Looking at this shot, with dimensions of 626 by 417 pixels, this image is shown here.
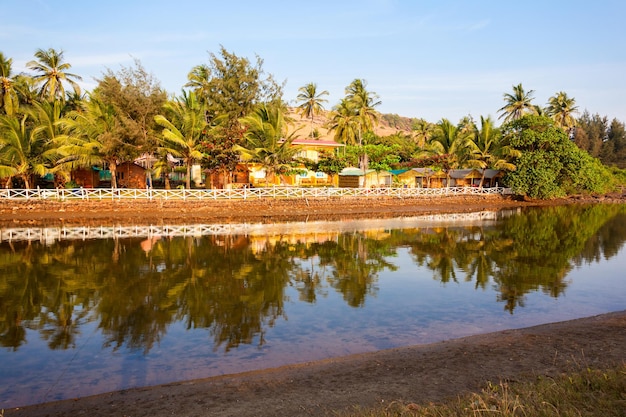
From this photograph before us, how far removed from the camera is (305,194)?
3622cm

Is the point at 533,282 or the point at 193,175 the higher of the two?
the point at 193,175

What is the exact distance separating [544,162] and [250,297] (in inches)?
1601

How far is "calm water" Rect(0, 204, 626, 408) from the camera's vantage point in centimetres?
830

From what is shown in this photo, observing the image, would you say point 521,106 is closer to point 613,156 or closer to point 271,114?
point 613,156

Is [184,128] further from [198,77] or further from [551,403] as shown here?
[551,403]

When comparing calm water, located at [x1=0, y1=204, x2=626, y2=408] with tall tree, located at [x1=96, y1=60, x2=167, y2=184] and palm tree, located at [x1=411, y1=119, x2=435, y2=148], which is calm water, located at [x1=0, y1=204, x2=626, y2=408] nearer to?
tall tree, located at [x1=96, y1=60, x2=167, y2=184]

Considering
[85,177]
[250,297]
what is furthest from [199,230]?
[85,177]

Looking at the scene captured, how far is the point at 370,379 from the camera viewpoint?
7.03 m

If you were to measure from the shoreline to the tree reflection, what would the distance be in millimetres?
2002

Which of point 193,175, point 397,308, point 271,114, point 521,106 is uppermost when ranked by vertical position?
point 521,106

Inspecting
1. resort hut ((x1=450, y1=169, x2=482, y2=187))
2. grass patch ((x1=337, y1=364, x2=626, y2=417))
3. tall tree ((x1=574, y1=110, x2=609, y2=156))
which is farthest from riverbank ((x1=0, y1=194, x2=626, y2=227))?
tall tree ((x1=574, y1=110, x2=609, y2=156))

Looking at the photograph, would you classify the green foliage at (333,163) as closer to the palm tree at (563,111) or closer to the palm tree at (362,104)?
the palm tree at (362,104)

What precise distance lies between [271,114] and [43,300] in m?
25.3

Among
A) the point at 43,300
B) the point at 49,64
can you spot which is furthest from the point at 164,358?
the point at 49,64
